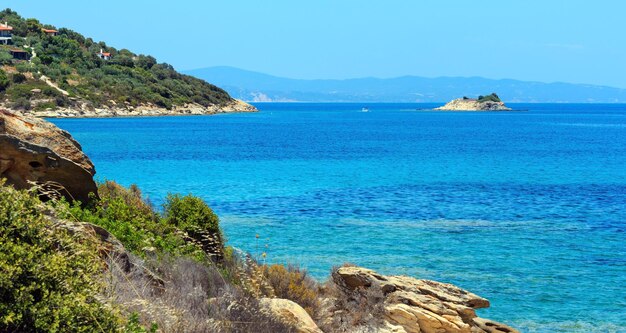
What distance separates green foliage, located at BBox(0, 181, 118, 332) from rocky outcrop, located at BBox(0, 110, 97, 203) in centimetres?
483

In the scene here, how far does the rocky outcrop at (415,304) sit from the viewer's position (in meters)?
12.8

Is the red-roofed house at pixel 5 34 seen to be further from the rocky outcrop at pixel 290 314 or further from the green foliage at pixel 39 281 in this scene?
the green foliage at pixel 39 281

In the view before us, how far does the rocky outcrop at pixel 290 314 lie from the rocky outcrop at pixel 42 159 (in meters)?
4.10

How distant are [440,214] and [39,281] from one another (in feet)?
83.0

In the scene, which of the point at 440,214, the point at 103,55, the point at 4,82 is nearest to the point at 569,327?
the point at 440,214

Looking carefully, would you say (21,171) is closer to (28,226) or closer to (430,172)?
(28,226)

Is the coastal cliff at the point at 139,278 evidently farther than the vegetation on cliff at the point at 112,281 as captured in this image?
Yes

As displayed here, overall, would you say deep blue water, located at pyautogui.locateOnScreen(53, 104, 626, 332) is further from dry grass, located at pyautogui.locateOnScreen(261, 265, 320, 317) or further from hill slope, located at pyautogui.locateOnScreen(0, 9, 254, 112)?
hill slope, located at pyautogui.locateOnScreen(0, 9, 254, 112)

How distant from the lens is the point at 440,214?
30.1 metres

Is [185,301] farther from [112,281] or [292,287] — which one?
[292,287]

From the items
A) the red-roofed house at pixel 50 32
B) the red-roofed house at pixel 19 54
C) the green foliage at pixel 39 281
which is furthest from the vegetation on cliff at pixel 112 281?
the red-roofed house at pixel 50 32

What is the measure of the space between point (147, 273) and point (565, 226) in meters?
22.0

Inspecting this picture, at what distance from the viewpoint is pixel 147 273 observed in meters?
9.11

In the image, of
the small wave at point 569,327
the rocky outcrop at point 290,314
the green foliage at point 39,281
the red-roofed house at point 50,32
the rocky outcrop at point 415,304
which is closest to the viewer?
the green foliage at point 39,281
